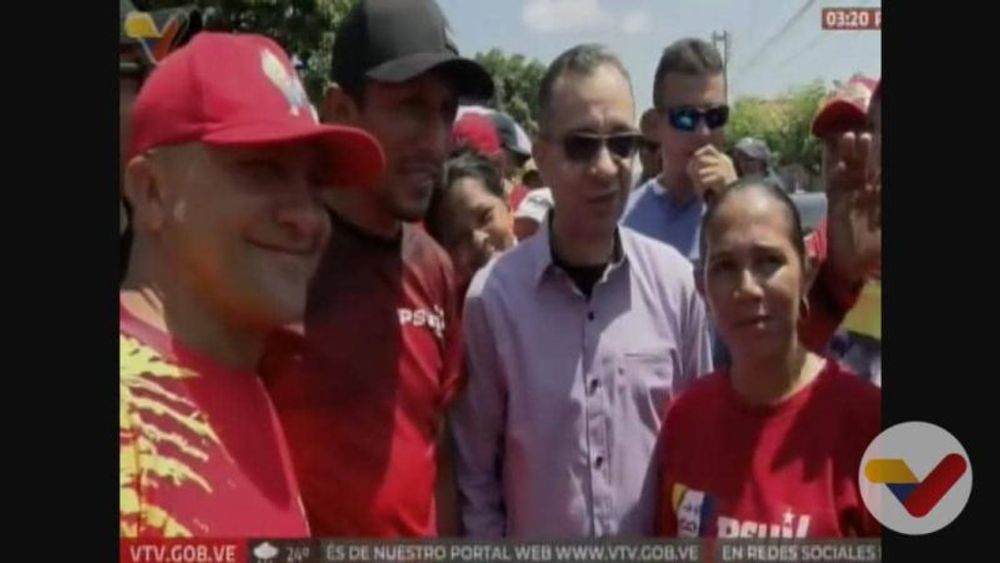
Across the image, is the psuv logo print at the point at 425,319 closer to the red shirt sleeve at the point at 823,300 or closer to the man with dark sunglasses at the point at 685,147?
the man with dark sunglasses at the point at 685,147

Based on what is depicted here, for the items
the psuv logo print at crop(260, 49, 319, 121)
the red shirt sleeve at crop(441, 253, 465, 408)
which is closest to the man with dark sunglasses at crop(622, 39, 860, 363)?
the red shirt sleeve at crop(441, 253, 465, 408)

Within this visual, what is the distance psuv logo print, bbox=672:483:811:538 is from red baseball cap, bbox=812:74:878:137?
31.5 inches

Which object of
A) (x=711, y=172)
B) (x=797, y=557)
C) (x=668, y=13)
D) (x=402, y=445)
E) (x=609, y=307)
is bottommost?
(x=797, y=557)

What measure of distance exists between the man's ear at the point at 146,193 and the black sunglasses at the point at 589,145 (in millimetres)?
817

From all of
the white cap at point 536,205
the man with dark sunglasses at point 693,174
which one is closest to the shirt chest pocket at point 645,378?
the man with dark sunglasses at point 693,174

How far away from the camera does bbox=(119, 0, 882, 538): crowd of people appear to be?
3.43m

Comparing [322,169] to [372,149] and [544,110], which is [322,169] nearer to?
[372,149]

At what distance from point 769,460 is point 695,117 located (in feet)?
2.38

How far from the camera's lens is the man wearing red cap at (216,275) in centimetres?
331

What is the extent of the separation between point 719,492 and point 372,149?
39.4 inches

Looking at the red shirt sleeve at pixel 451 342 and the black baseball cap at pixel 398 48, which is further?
the red shirt sleeve at pixel 451 342

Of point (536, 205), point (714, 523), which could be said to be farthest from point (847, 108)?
point (714, 523)

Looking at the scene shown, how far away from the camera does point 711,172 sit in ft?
12.3

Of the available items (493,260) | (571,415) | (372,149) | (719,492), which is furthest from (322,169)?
(719,492)
